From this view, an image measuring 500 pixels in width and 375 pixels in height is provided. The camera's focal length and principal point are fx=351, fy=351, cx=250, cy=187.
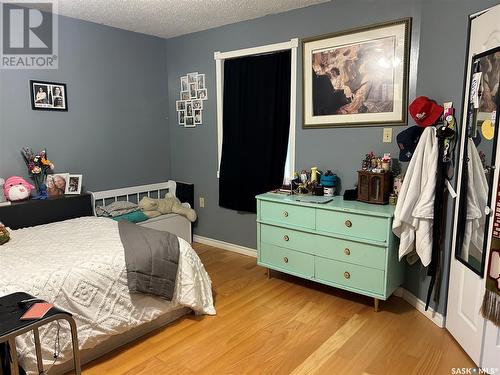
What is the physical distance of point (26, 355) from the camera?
1.70 metres

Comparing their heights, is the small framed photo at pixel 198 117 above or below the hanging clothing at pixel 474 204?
above

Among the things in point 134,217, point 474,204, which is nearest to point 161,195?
point 134,217

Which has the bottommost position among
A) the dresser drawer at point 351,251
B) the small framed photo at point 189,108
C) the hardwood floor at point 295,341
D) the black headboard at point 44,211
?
the hardwood floor at point 295,341

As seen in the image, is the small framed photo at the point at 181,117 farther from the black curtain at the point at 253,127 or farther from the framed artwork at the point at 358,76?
the framed artwork at the point at 358,76

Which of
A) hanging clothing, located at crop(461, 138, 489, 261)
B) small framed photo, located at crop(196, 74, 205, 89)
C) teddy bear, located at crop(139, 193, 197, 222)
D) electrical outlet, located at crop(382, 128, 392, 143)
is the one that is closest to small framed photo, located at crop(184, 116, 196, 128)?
small framed photo, located at crop(196, 74, 205, 89)

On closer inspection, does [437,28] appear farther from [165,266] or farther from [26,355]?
[26,355]

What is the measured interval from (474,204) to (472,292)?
50 cm

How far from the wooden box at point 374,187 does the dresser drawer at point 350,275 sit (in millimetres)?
528

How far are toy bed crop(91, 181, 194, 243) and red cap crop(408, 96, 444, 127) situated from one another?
2.68 metres

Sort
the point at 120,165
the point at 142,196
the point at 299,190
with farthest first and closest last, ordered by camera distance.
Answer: the point at 142,196, the point at 120,165, the point at 299,190

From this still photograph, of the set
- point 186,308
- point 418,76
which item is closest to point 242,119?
point 418,76

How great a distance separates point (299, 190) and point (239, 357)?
1.51 metres

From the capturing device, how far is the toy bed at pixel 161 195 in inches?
148
